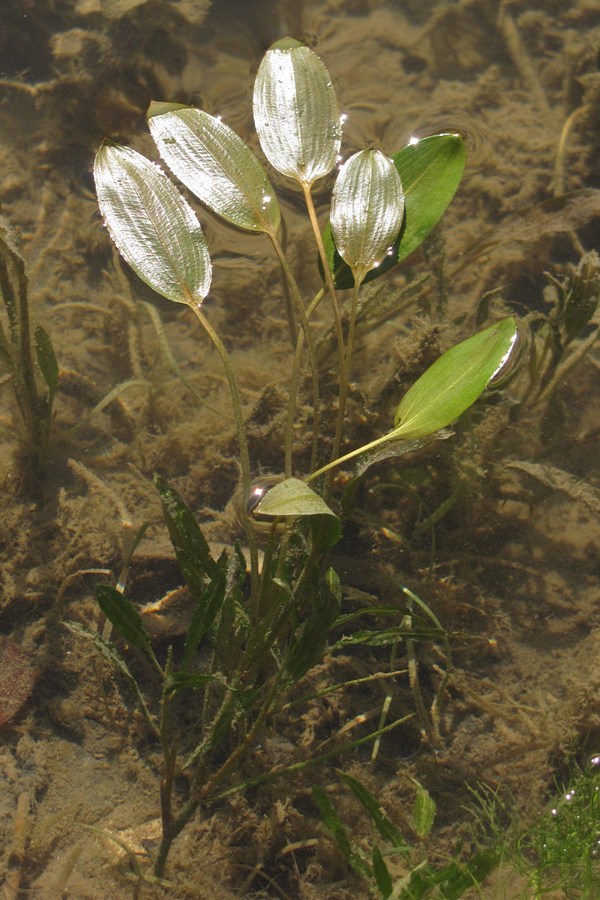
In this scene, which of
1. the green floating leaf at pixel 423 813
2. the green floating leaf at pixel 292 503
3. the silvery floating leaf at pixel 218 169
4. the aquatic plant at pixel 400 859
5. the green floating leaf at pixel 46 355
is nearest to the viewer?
the green floating leaf at pixel 292 503

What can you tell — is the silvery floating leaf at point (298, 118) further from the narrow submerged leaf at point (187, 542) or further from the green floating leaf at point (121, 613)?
the green floating leaf at point (121, 613)

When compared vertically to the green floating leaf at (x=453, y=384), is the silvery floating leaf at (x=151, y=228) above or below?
above

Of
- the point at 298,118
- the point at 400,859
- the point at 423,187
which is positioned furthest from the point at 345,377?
the point at 400,859

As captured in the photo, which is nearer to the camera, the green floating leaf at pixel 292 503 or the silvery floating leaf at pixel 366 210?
the green floating leaf at pixel 292 503

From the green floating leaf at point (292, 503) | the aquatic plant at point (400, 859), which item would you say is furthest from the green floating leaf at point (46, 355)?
the aquatic plant at point (400, 859)

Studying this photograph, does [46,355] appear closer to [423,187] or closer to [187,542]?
[187,542]

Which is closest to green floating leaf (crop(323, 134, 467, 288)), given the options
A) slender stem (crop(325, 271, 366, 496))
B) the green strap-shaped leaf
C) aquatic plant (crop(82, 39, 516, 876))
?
aquatic plant (crop(82, 39, 516, 876))
